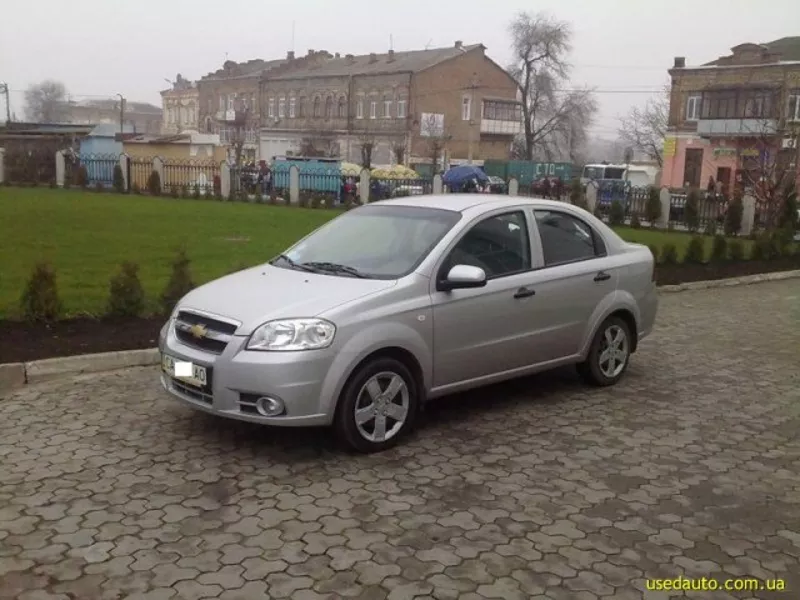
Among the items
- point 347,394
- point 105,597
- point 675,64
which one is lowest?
point 105,597

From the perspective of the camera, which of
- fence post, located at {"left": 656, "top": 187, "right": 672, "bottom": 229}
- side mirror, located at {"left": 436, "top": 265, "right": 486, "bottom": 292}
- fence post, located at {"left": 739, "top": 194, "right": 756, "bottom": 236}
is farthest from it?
fence post, located at {"left": 656, "top": 187, "right": 672, "bottom": 229}

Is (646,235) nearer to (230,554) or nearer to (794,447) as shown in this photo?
(794,447)

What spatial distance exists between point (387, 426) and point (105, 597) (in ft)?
7.14

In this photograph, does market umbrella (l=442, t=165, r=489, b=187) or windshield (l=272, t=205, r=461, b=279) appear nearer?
windshield (l=272, t=205, r=461, b=279)

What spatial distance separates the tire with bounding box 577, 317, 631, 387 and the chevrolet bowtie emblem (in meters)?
3.21

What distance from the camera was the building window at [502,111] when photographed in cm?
6450

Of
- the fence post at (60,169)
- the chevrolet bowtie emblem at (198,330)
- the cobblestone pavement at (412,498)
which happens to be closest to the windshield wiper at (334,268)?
the chevrolet bowtie emblem at (198,330)

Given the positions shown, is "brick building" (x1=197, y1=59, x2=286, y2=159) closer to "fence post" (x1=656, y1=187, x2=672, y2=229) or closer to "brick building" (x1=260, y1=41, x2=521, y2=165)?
"brick building" (x1=260, y1=41, x2=521, y2=165)

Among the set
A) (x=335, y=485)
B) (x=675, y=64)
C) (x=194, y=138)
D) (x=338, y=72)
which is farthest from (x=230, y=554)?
(x=338, y=72)

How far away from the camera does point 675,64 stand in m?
53.1

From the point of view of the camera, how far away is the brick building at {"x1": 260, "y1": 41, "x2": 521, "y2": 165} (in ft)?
201

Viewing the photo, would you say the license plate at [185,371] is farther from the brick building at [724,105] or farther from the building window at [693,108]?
the building window at [693,108]

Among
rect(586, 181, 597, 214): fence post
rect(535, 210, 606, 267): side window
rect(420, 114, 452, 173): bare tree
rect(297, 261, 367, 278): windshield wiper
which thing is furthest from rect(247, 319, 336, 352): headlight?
rect(420, 114, 452, 173): bare tree

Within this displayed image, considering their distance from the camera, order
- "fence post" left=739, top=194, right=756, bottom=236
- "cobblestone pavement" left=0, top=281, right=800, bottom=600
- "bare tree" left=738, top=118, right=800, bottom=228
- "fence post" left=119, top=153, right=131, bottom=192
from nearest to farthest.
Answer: "cobblestone pavement" left=0, top=281, right=800, bottom=600, "bare tree" left=738, top=118, right=800, bottom=228, "fence post" left=739, top=194, right=756, bottom=236, "fence post" left=119, top=153, right=131, bottom=192
